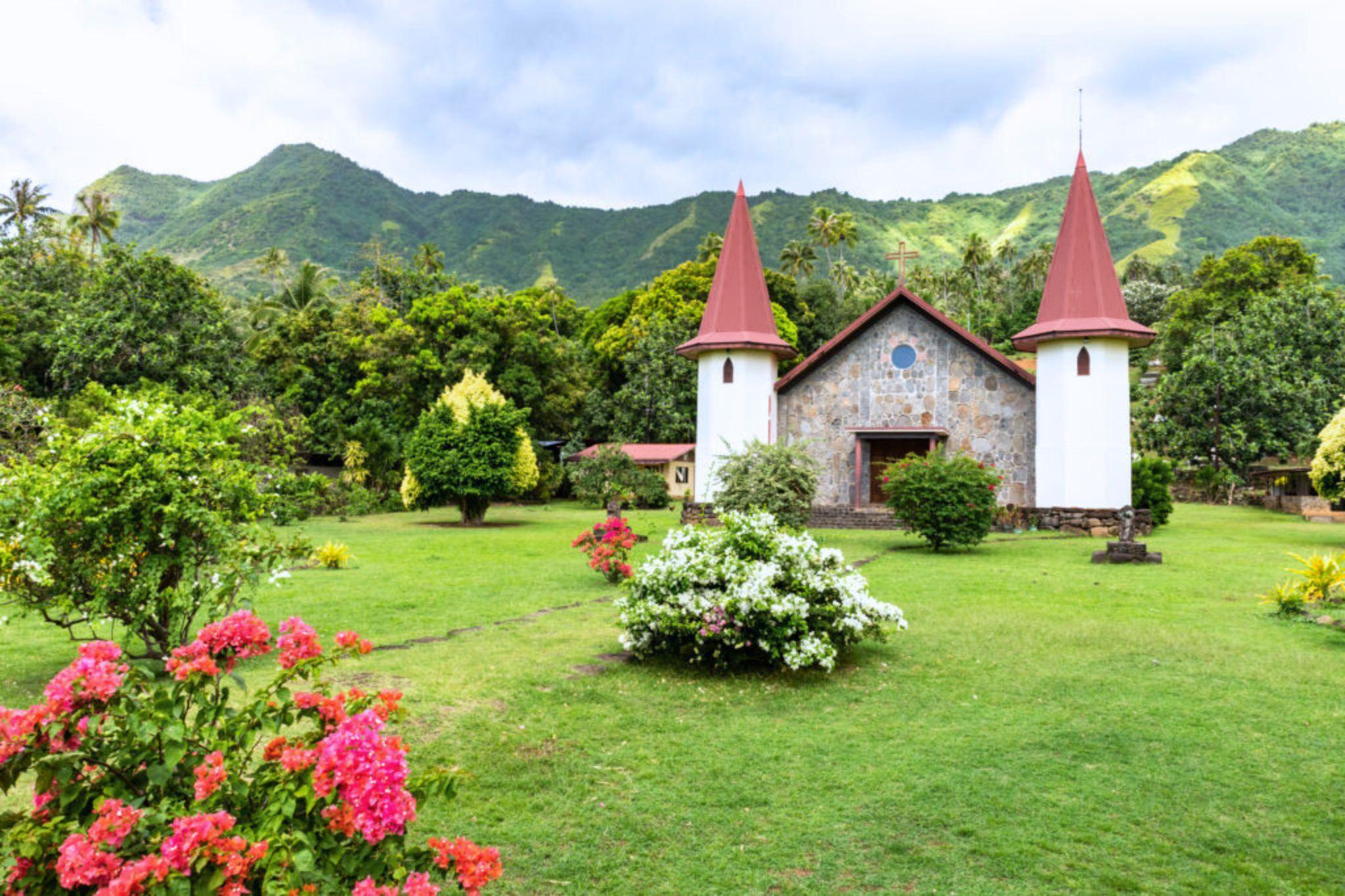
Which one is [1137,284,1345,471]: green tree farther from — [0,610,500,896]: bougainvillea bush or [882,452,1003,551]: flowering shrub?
[0,610,500,896]: bougainvillea bush

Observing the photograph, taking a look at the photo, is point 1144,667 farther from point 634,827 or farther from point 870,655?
point 634,827

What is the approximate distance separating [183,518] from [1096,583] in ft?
36.6

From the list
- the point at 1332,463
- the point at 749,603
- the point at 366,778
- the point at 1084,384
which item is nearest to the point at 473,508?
the point at 1084,384

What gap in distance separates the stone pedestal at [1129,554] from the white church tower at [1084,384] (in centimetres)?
571

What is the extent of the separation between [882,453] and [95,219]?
43196 mm

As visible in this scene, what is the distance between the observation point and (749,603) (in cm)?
671

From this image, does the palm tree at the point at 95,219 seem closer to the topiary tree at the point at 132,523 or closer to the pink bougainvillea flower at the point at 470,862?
the topiary tree at the point at 132,523

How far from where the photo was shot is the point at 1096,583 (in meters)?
11.9

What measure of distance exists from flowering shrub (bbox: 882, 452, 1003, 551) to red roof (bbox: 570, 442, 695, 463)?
16.8 metres

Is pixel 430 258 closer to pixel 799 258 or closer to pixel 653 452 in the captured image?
pixel 799 258

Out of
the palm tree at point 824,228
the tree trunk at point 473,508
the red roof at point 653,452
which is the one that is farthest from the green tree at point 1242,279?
the tree trunk at point 473,508

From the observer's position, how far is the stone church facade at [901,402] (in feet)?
71.2

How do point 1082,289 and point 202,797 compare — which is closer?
point 202,797

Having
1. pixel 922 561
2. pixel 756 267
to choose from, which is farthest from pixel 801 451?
pixel 756 267
